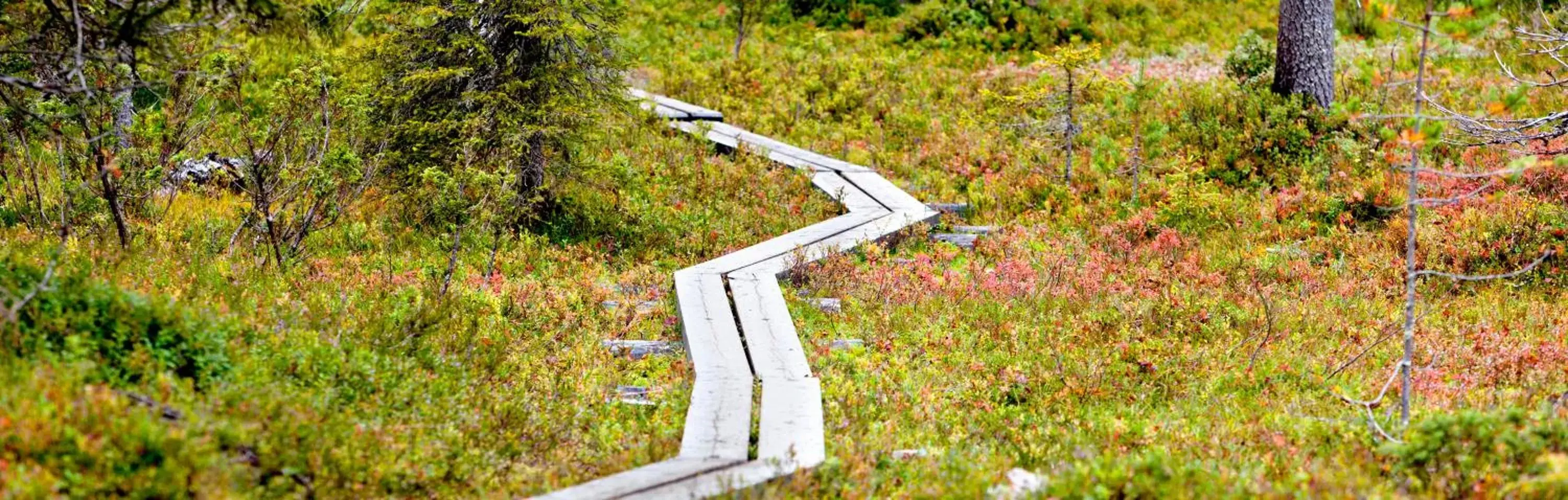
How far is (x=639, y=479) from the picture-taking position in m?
5.49

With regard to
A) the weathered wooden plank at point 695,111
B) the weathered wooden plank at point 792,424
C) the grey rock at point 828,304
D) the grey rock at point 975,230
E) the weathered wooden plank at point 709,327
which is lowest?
the grey rock at point 975,230

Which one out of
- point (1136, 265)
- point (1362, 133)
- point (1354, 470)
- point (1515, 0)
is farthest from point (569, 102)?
point (1515, 0)

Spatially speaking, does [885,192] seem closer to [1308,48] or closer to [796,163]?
[796,163]

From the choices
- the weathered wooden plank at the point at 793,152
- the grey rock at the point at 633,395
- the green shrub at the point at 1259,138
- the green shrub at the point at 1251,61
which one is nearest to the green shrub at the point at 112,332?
the grey rock at the point at 633,395

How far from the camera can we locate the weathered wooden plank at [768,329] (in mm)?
7723

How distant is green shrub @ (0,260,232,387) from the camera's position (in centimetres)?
535

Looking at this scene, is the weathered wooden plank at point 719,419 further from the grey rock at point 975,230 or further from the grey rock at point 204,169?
the grey rock at point 204,169

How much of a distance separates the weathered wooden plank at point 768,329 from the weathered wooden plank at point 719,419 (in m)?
0.24

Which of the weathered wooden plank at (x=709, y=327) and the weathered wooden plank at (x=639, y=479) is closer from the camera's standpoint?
the weathered wooden plank at (x=639, y=479)

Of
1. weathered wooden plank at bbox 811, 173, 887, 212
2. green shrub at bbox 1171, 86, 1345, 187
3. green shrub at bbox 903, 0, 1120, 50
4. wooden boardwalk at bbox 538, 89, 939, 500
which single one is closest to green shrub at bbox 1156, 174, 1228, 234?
green shrub at bbox 1171, 86, 1345, 187

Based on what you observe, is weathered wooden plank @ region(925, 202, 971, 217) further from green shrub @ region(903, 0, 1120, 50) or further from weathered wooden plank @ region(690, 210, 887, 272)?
green shrub @ region(903, 0, 1120, 50)

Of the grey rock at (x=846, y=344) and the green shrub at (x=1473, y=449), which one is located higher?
the green shrub at (x=1473, y=449)

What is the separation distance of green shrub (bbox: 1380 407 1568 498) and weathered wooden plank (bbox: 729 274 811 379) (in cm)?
362

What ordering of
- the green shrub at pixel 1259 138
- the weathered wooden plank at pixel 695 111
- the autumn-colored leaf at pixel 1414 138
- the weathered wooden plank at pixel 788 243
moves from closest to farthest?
the autumn-colored leaf at pixel 1414 138, the weathered wooden plank at pixel 788 243, the green shrub at pixel 1259 138, the weathered wooden plank at pixel 695 111
